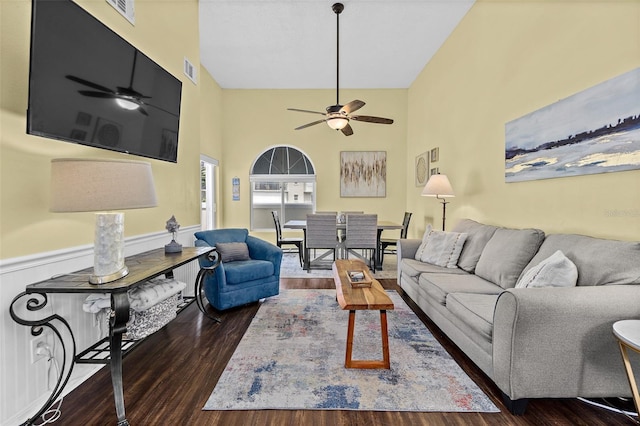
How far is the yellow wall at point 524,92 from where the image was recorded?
2119mm

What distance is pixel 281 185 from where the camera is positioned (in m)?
6.86

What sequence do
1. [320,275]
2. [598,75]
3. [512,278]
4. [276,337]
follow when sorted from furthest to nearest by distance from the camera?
[320,275], [276,337], [512,278], [598,75]

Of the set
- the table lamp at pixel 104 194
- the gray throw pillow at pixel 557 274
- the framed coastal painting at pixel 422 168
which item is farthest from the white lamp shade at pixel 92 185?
the framed coastal painting at pixel 422 168

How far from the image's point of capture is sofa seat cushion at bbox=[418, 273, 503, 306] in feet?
8.30

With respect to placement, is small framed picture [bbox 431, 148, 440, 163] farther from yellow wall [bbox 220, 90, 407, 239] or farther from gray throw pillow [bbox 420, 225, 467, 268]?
gray throw pillow [bbox 420, 225, 467, 268]

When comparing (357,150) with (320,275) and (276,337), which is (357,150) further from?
(276,337)

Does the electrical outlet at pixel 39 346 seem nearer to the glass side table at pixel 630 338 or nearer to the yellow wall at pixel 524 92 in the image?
the glass side table at pixel 630 338

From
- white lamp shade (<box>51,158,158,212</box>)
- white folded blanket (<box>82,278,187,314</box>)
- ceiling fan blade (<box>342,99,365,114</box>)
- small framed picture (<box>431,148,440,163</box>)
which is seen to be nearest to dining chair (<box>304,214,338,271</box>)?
ceiling fan blade (<box>342,99,365,114</box>)

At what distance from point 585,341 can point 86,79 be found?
129 inches

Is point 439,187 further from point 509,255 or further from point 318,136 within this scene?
point 318,136

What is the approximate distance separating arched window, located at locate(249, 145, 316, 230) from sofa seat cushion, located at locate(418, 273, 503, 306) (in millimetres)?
4137

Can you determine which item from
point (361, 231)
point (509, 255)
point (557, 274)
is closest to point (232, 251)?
point (361, 231)

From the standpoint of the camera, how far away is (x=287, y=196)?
22.6 ft

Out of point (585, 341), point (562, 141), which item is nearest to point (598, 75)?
point (562, 141)
